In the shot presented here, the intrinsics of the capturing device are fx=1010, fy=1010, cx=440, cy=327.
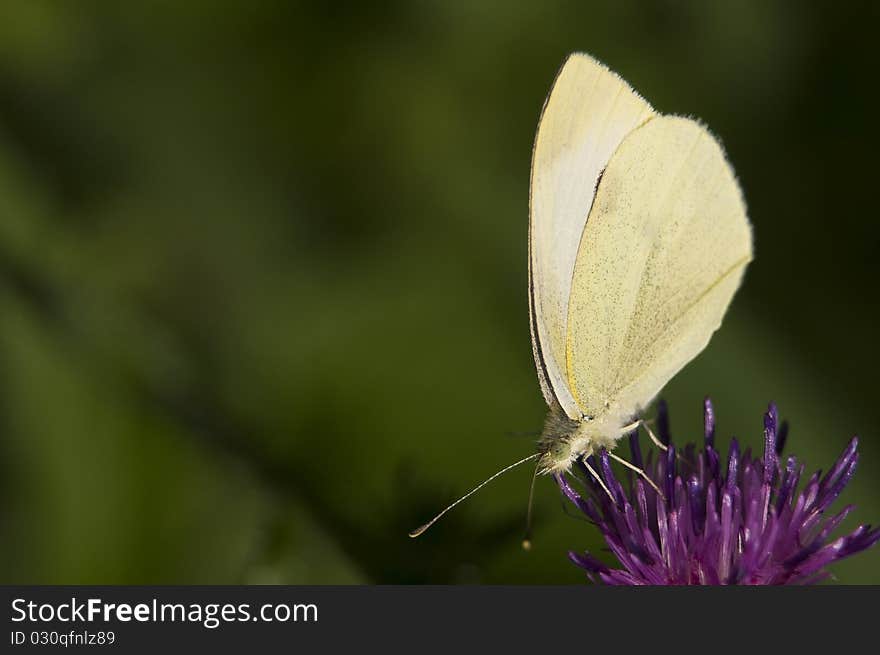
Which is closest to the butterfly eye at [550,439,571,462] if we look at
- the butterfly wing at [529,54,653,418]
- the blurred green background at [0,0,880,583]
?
the butterfly wing at [529,54,653,418]

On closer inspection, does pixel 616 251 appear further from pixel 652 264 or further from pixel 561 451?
pixel 561 451

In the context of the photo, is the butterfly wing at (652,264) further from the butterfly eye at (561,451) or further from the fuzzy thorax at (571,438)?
the butterfly eye at (561,451)

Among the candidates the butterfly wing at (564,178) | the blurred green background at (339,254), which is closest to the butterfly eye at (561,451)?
the butterfly wing at (564,178)

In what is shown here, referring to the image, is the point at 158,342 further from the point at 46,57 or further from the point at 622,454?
the point at 622,454

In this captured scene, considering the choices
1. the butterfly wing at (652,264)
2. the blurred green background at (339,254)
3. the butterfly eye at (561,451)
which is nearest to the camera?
the butterfly eye at (561,451)

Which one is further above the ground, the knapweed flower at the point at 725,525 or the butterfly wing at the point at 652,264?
the butterfly wing at the point at 652,264

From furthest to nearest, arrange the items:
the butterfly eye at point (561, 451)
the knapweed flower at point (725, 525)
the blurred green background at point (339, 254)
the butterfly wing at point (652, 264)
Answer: the blurred green background at point (339, 254), the butterfly wing at point (652, 264), the butterfly eye at point (561, 451), the knapweed flower at point (725, 525)

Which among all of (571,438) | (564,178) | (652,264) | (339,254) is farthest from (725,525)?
(339,254)

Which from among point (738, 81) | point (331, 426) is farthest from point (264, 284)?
point (738, 81)
